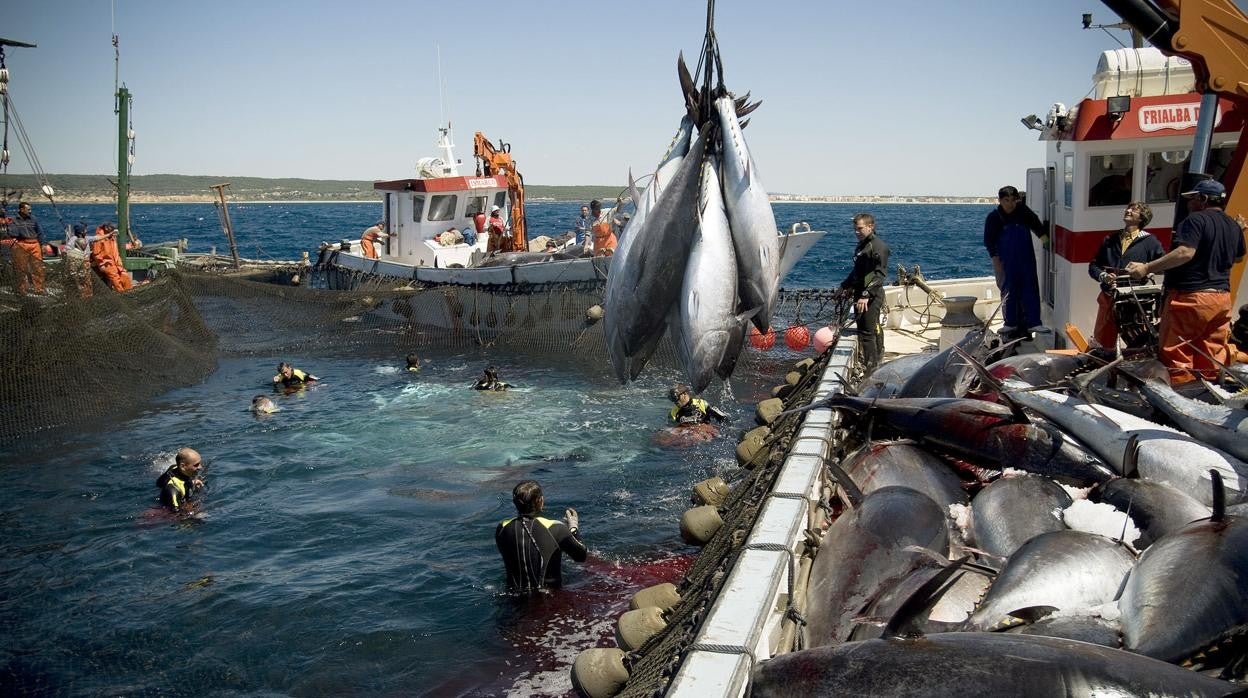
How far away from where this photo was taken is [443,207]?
2295 centimetres

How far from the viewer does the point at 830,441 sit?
266 inches

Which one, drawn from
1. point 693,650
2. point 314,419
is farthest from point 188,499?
point 693,650

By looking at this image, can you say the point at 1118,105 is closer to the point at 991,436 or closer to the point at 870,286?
the point at 870,286


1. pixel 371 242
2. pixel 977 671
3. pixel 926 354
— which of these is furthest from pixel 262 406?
pixel 977 671

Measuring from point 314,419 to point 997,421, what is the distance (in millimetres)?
11802

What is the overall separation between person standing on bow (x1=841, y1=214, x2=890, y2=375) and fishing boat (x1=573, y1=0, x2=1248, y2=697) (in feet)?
1.04

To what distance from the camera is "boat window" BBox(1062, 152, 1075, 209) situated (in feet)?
31.3

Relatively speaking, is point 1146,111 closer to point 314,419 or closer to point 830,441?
point 830,441

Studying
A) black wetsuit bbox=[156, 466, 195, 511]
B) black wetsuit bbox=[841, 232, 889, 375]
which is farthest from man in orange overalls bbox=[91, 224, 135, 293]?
black wetsuit bbox=[841, 232, 889, 375]

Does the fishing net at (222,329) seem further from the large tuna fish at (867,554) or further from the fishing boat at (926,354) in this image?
the large tuna fish at (867,554)

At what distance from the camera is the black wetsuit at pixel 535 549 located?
24.8 feet

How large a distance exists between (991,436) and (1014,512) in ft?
2.62

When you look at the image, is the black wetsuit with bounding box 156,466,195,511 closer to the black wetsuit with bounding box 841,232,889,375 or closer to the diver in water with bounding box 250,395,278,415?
the diver in water with bounding box 250,395,278,415

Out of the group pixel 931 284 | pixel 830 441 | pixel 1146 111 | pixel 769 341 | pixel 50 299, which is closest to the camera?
pixel 830 441
